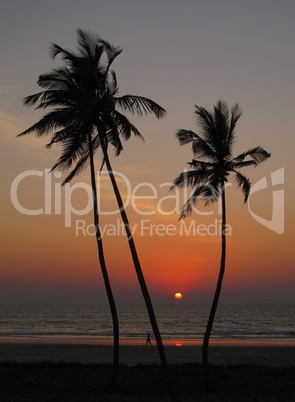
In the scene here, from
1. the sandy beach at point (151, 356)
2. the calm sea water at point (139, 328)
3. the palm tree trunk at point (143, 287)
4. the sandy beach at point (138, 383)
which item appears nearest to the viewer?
the palm tree trunk at point (143, 287)

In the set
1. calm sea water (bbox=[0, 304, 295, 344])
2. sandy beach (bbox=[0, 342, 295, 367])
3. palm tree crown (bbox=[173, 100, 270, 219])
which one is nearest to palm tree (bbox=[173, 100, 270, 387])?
palm tree crown (bbox=[173, 100, 270, 219])

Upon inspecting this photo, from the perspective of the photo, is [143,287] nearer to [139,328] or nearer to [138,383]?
[138,383]

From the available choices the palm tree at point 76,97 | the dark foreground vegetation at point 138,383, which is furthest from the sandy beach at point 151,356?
the palm tree at point 76,97

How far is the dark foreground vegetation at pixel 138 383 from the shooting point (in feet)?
53.1

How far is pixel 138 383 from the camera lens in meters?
18.4

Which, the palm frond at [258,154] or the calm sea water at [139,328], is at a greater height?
the palm frond at [258,154]

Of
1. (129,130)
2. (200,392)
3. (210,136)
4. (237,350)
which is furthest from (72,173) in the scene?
(237,350)

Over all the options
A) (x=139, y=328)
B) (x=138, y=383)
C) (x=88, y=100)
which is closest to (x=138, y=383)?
(x=138, y=383)

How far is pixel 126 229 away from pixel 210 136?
5.35 meters

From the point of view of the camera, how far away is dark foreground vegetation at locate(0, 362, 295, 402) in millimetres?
16188

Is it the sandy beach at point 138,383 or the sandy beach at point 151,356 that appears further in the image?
the sandy beach at point 151,356

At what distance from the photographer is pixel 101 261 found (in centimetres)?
1727

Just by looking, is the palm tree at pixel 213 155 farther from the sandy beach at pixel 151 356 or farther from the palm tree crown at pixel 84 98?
the sandy beach at pixel 151 356

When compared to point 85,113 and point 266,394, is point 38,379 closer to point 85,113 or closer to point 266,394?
point 266,394
